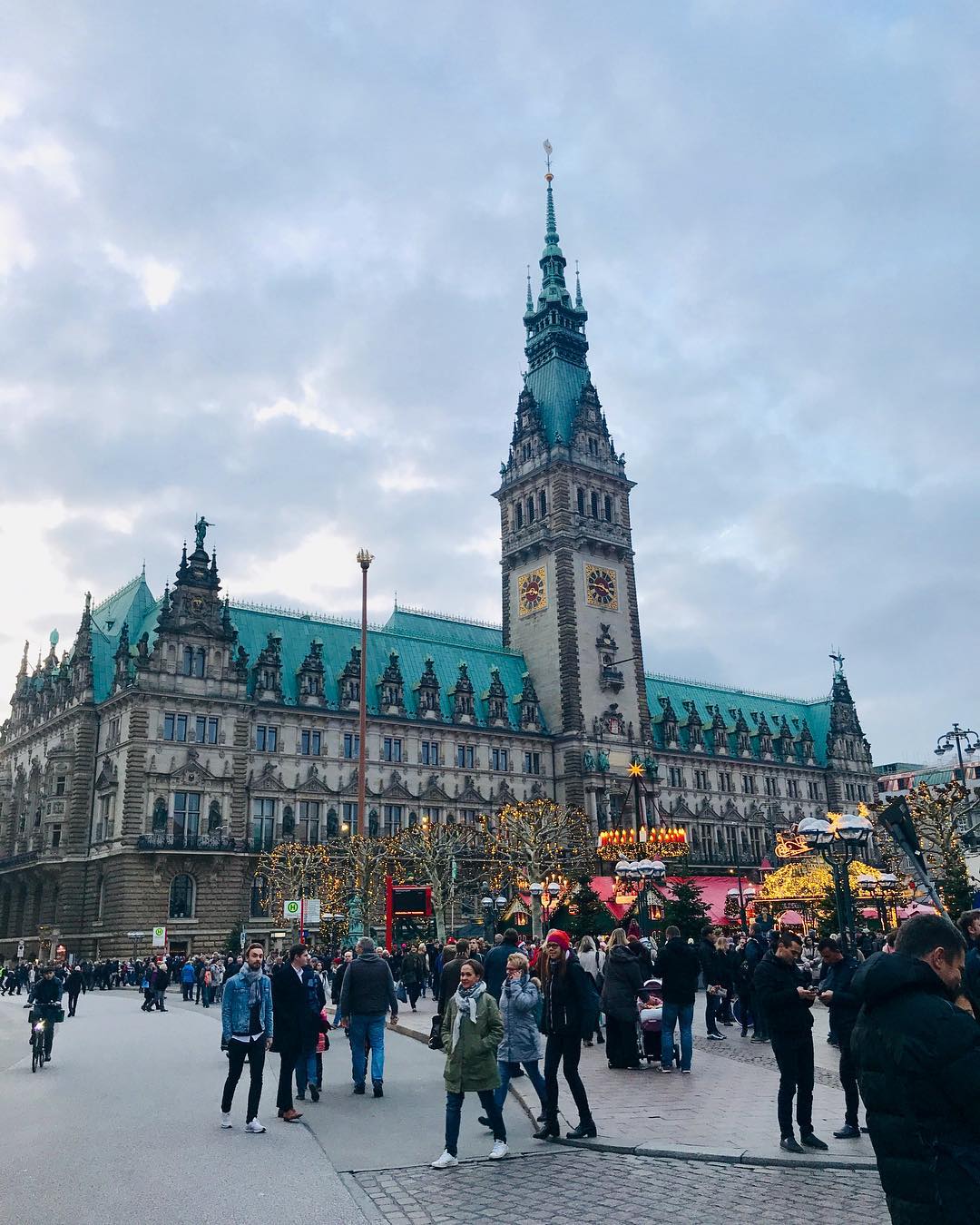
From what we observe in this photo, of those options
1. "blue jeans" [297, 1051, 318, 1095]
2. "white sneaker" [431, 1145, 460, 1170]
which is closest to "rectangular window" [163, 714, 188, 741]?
"blue jeans" [297, 1051, 318, 1095]

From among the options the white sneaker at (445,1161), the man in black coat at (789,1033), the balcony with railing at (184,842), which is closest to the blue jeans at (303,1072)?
the white sneaker at (445,1161)

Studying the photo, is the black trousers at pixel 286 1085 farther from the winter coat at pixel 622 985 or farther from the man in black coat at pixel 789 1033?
the man in black coat at pixel 789 1033

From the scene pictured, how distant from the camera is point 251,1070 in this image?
1355 cm

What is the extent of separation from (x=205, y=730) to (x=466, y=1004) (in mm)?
60272

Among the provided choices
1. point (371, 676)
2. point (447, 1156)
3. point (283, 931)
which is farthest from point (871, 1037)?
point (371, 676)

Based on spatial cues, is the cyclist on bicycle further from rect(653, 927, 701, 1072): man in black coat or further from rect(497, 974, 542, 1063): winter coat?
rect(653, 927, 701, 1072): man in black coat

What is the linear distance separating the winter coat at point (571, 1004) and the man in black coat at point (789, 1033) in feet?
7.05

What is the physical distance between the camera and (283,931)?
6675 cm

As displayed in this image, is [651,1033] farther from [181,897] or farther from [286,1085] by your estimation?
[181,897]

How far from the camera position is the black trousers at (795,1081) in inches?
471

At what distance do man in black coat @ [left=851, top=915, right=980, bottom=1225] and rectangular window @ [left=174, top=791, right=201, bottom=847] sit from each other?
64608mm

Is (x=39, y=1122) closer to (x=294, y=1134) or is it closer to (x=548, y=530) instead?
(x=294, y=1134)

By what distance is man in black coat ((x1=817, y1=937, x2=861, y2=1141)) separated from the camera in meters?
12.4

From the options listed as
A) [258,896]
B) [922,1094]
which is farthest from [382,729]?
[922,1094]
